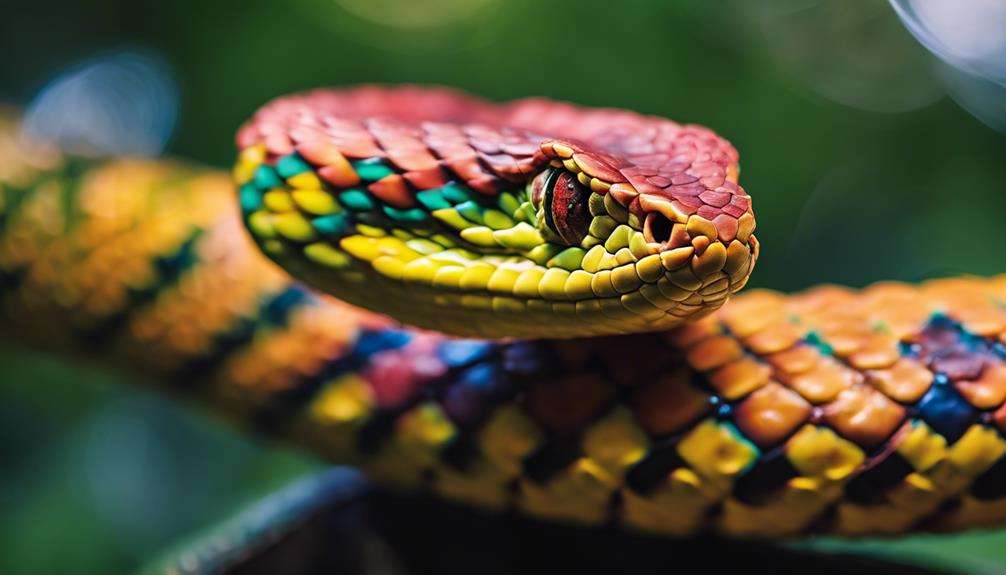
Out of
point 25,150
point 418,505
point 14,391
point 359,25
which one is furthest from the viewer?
point 14,391

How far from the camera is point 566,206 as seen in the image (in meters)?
0.78

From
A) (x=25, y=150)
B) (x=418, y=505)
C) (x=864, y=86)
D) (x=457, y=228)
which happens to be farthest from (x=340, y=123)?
(x=864, y=86)

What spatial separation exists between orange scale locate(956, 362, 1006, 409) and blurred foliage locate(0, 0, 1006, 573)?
1.20m

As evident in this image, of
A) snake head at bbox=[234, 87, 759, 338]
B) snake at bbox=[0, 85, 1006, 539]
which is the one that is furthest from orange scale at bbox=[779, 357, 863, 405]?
snake head at bbox=[234, 87, 759, 338]

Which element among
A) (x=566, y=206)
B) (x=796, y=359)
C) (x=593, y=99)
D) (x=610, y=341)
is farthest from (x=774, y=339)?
(x=593, y=99)

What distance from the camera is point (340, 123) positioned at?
92 centimetres

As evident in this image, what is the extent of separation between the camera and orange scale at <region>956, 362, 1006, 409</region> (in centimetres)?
84

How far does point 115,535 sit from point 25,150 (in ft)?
3.68

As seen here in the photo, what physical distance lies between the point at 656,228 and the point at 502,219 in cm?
16

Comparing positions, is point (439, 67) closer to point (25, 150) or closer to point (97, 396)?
point (25, 150)

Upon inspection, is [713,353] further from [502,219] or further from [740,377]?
[502,219]

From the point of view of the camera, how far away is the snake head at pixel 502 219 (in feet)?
2.37

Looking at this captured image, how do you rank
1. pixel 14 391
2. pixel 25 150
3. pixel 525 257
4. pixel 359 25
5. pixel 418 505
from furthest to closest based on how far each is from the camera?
pixel 14 391 < pixel 359 25 < pixel 25 150 < pixel 418 505 < pixel 525 257

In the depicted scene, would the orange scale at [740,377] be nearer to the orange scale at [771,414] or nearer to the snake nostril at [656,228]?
the orange scale at [771,414]
